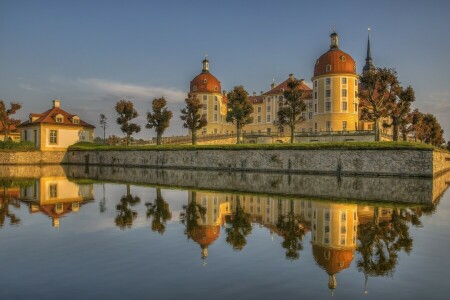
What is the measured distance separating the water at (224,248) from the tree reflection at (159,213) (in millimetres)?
36

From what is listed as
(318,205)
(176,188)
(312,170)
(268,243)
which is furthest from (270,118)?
(268,243)

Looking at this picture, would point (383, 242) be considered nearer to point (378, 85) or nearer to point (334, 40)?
point (378, 85)

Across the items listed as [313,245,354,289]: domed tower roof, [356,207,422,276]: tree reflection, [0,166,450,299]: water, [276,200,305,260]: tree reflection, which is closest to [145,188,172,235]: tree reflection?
[0,166,450,299]: water

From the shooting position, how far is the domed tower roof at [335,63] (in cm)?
5653

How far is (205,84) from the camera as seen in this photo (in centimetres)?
7488

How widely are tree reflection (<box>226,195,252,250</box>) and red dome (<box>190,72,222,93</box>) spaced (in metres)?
62.2

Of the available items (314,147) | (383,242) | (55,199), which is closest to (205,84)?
(314,147)

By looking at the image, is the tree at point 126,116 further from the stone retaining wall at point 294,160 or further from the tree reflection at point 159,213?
the tree reflection at point 159,213

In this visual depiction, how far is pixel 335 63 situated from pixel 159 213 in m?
49.6

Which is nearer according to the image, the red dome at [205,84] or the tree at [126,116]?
the tree at [126,116]

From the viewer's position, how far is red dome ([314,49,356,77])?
5653 cm

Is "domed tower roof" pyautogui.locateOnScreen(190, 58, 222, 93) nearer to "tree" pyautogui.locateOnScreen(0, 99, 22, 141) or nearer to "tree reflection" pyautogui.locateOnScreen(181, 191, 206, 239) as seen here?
"tree" pyautogui.locateOnScreen(0, 99, 22, 141)

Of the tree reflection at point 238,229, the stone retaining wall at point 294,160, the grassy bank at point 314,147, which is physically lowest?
the tree reflection at point 238,229

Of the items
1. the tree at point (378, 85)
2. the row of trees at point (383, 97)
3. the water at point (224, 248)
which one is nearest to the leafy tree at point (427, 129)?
the row of trees at point (383, 97)
